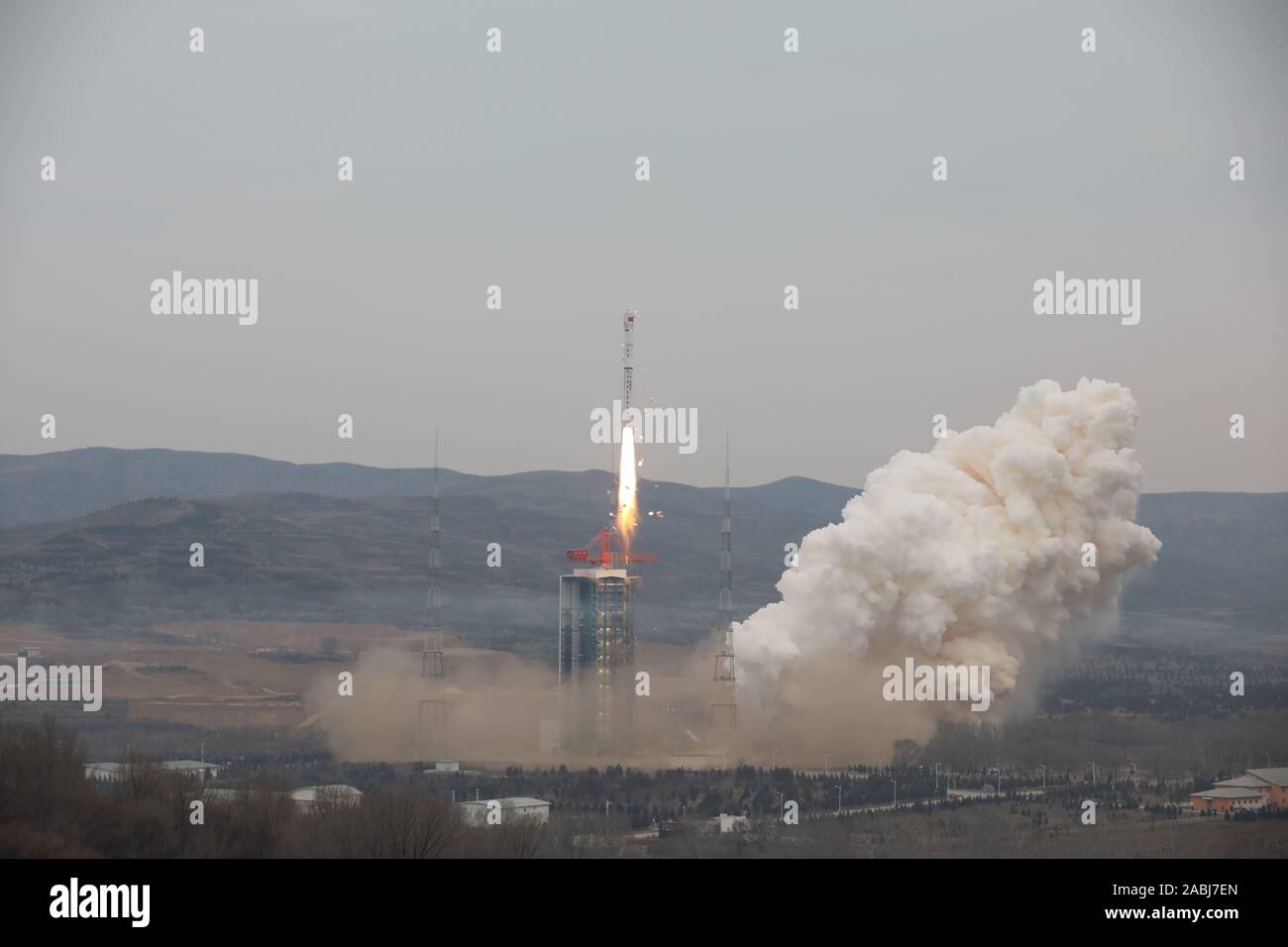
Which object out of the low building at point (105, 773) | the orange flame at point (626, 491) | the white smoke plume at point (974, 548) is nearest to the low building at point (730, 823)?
the white smoke plume at point (974, 548)

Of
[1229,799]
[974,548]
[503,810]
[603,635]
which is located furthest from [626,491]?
[1229,799]

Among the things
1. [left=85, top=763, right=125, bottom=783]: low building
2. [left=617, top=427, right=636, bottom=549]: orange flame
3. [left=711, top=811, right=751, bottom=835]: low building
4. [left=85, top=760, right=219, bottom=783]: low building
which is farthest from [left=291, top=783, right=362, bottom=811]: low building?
[left=617, top=427, right=636, bottom=549]: orange flame

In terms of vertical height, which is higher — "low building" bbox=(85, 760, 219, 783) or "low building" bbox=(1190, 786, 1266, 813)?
"low building" bbox=(85, 760, 219, 783)

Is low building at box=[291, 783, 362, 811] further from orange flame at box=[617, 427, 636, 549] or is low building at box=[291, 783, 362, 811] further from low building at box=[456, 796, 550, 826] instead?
orange flame at box=[617, 427, 636, 549]

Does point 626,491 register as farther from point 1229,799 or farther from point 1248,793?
point 1248,793

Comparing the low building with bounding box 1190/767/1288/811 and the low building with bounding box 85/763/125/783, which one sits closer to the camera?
the low building with bounding box 85/763/125/783

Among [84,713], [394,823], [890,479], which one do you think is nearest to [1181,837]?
[890,479]
